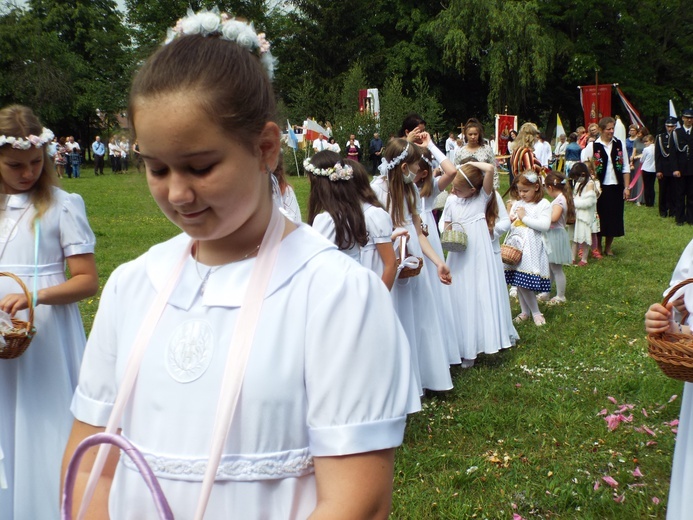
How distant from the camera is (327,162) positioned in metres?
5.13

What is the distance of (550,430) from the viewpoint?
18.0 feet

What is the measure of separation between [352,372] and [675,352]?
6.60 feet

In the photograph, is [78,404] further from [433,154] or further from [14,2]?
[14,2]

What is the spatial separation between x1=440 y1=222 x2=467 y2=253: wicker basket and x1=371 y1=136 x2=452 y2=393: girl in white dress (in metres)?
0.81

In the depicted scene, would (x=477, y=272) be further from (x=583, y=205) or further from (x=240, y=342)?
(x=240, y=342)

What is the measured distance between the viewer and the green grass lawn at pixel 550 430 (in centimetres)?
444

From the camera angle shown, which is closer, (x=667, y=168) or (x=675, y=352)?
(x=675, y=352)

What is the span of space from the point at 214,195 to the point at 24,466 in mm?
2724

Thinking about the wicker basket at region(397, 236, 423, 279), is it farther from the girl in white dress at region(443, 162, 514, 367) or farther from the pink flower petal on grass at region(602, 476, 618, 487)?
the pink flower petal on grass at region(602, 476, 618, 487)

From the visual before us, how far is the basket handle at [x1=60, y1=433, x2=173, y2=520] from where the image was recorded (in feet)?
4.63

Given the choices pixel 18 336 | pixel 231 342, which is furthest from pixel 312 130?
pixel 231 342

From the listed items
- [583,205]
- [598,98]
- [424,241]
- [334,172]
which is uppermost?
[598,98]

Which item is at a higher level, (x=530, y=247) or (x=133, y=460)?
(x=133, y=460)

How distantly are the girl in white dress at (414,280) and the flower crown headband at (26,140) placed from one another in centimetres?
299
